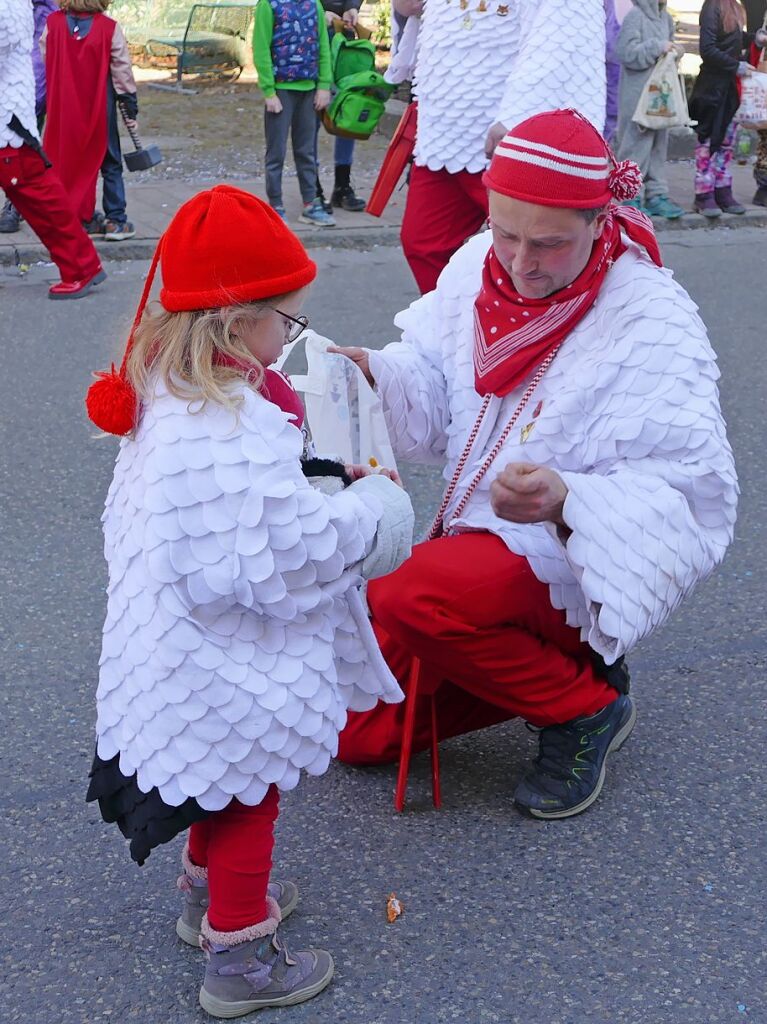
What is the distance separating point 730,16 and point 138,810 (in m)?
7.87

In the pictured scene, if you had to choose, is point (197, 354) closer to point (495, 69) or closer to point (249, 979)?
point (249, 979)

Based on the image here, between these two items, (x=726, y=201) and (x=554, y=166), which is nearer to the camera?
(x=554, y=166)

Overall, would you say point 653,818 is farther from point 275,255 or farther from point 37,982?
point 275,255

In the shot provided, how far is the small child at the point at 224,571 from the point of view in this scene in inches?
80.7

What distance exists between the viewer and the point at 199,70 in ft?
46.2

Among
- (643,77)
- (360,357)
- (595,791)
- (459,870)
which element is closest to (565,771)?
(595,791)

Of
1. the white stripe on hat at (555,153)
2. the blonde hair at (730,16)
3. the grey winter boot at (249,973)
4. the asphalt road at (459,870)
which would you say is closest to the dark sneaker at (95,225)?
the blonde hair at (730,16)

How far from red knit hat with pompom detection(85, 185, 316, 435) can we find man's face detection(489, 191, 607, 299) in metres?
0.61

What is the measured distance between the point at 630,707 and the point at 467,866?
62cm

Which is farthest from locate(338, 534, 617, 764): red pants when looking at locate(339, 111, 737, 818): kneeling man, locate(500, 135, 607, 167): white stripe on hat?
locate(500, 135, 607, 167): white stripe on hat

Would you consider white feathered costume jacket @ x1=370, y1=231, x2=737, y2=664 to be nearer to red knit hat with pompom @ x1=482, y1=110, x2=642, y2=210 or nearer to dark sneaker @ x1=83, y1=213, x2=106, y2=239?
red knit hat with pompom @ x1=482, y1=110, x2=642, y2=210

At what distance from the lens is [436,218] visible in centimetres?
485

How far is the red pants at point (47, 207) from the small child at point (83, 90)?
0.84 m

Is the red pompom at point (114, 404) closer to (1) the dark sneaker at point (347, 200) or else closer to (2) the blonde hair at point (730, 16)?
(1) the dark sneaker at point (347, 200)
